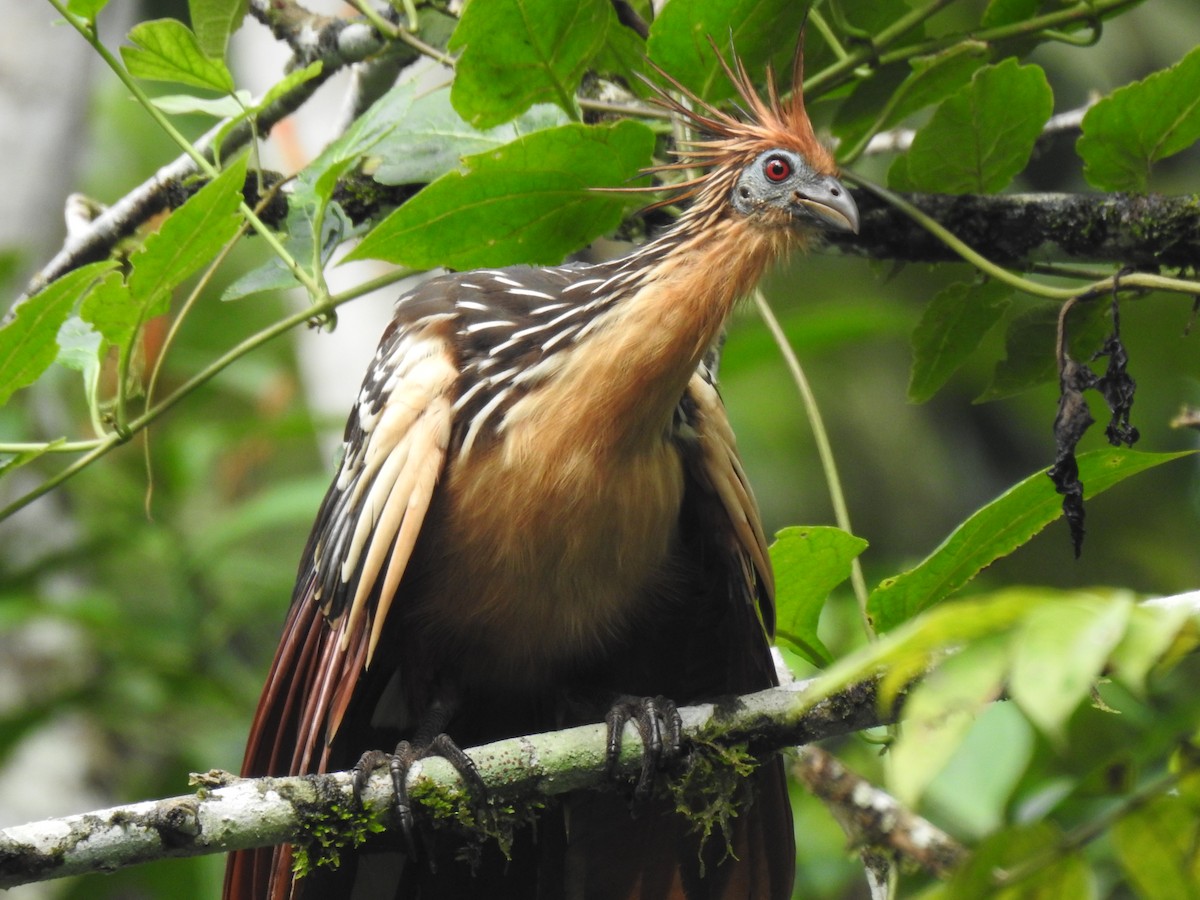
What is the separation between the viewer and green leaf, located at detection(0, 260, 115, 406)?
7.39 feet

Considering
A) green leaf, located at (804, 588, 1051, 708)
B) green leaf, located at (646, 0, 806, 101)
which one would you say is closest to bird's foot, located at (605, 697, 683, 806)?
green leaf, located at (646, 0, 806, 101)

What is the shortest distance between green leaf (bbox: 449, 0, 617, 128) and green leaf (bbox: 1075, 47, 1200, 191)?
3.25 feet

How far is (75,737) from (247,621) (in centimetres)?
85

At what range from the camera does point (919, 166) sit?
2.78 metres

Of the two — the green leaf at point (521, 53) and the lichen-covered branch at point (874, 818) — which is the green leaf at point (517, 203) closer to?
the green leaf at point (521, 53)

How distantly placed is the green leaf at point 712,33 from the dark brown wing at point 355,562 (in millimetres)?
766

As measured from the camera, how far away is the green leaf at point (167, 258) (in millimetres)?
2236

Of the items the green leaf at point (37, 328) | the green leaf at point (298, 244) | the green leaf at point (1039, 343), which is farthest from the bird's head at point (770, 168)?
the green leaf at point (37, 328)

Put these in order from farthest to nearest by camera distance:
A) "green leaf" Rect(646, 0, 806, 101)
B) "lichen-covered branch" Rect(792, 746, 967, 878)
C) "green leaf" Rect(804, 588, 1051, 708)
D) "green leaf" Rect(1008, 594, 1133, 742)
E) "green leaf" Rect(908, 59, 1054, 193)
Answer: "lichen-covered branch" Rect(792, 746, 967, 878)
"green leaf" Rect(908, 59, 1054, 193)
"green leaf" Rect(646, 0, 806, 101)
"green leaf" Rect(804, 588, 1051, 708)
"green leaf" Rect(1008, 594, 1133, 742)

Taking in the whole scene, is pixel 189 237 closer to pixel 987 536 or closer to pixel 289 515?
pixel 987 536

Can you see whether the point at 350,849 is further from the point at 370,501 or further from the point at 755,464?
the point at 755,464

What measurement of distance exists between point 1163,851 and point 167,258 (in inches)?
72.8

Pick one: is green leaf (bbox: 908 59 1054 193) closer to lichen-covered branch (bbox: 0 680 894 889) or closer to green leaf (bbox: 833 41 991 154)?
→ green leaf (bbox: 833 41 991 154)

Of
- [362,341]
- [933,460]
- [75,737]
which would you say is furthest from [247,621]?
[933,460]
